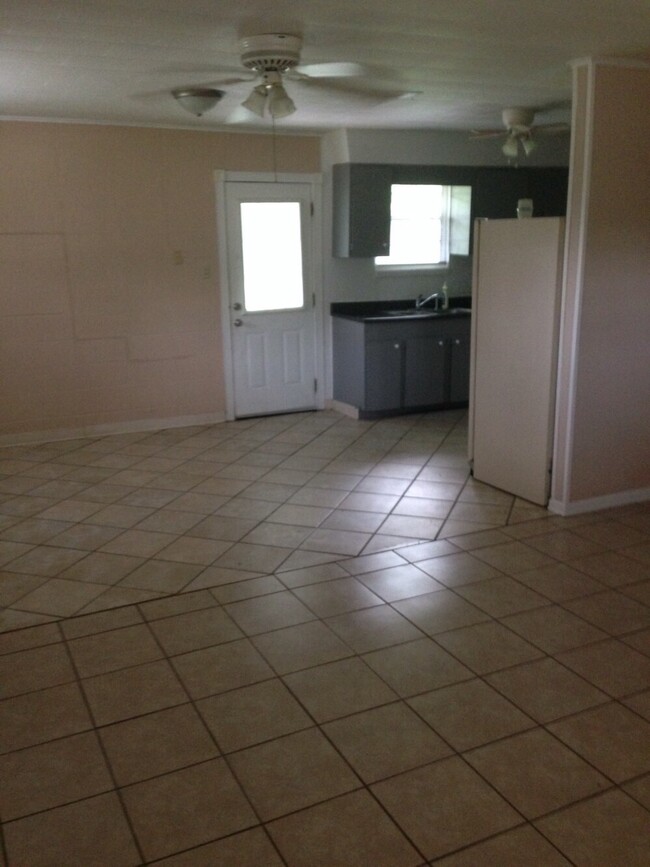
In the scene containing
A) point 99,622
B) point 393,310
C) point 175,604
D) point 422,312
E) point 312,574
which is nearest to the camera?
point 99,622

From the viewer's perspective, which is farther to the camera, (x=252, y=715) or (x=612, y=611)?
(x=612, y=611)

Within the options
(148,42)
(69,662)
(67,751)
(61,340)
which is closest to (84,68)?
(148,42)

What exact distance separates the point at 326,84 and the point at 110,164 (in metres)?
2.13

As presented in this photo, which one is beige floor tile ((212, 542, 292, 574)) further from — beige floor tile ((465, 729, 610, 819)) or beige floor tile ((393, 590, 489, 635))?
beige floor tile ((465, 729, 610, 819))

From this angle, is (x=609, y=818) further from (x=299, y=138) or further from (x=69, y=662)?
(x=299, y=138)

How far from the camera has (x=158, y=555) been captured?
3707 millimetres

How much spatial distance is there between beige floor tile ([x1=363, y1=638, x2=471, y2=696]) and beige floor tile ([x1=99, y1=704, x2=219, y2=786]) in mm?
670

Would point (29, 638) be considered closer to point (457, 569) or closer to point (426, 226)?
point (457, 569)

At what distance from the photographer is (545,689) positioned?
2.57m

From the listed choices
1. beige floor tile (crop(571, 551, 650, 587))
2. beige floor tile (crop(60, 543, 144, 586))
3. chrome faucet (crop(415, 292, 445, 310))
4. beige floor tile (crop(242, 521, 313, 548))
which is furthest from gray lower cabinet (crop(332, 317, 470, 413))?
beige floor tile (crop(60, 543, 144, 586))

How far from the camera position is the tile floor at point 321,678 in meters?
2.00

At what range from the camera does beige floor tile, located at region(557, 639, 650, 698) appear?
260 centimetres

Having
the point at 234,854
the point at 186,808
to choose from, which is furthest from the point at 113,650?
the point at 234,854

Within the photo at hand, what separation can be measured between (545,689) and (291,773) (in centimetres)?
93
